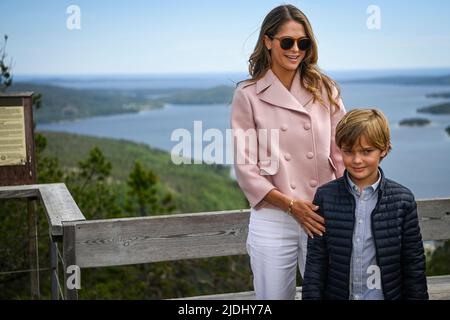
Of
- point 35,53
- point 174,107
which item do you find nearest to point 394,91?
point 174,107

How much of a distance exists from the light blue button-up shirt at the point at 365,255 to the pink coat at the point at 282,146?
0.58ft

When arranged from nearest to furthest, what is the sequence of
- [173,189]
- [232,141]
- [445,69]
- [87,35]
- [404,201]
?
[404,201]
[232,141]
[445,69]
[173,189]
[87,35]

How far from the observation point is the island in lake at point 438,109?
907 inches

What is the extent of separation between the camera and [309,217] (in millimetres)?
2055

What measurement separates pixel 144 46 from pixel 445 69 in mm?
12117

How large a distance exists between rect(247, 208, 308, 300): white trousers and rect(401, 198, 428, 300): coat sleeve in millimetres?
296

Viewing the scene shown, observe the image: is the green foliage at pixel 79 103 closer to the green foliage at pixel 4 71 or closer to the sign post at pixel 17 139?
the green foliage at pixel 4 71

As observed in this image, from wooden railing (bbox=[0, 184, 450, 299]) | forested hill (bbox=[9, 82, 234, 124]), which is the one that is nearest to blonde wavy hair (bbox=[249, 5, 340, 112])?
wooden railing (bbox=[0, 184, 450, 299])

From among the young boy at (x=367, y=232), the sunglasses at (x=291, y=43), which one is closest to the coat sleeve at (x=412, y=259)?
the young boy at (x=367, y=232)

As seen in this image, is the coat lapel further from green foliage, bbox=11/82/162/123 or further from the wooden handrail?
green foliage, bbox=11/82/162/123

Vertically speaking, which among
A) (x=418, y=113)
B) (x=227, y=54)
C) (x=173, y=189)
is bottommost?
(x=173, y=189)

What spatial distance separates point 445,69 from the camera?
69.5ft

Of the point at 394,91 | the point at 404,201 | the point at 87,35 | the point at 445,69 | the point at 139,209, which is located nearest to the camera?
the point at 404,201
